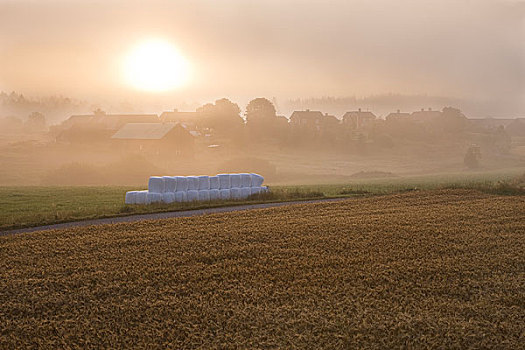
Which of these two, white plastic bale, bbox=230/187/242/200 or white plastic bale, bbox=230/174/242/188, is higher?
white plastic bale, bbox=230/174/242/188

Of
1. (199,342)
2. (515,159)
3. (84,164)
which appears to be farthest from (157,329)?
(515,159)

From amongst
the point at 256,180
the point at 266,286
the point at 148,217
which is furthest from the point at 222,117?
the point at 266,286

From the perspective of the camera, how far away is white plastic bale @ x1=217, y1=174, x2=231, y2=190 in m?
14.5

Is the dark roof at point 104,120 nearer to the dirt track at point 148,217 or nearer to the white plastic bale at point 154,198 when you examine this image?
the white plastic bale at point 154,198

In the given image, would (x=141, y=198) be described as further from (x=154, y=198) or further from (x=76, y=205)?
(x=76, y=205)

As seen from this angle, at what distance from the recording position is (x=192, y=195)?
1379cm

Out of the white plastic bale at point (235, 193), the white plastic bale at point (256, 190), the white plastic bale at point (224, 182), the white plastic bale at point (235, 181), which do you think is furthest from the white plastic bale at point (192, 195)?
the white plastic bale at point (256, 190)

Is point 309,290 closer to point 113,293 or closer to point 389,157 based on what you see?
point 113,293

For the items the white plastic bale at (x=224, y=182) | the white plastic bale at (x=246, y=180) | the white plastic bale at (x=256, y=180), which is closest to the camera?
the white plastic bale at (x=224, y=182)

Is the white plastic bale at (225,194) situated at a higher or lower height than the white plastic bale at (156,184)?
lower

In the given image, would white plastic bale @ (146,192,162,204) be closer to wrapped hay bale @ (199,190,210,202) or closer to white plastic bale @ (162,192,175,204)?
white plastic bale @ (162,192,175,204)

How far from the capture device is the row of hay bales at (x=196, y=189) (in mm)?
13445

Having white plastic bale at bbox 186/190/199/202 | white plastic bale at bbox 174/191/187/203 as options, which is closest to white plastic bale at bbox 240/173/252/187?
white plastic bale at bbox 186/190/199/202

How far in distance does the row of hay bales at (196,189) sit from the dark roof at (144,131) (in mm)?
19043
